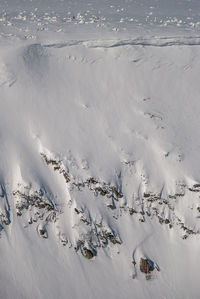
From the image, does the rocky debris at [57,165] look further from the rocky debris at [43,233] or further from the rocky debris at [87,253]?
the rocky debris at [87,253]

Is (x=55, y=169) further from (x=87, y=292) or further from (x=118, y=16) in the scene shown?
(x=118, y=16)

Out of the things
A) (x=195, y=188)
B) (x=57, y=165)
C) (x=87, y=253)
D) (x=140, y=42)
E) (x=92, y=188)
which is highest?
(x=140, y=42)

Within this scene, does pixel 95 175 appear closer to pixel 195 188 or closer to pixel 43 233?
pixel 43 233

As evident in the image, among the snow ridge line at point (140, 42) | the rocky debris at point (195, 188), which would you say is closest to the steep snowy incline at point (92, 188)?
the rocky debris at point (195, 188)

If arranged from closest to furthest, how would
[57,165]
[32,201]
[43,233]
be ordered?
[32,201] → [43,233] → [57,165]

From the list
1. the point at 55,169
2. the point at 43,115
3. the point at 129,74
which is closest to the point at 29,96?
the point at 43,115

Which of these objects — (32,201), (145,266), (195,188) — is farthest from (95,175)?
(145,266)
